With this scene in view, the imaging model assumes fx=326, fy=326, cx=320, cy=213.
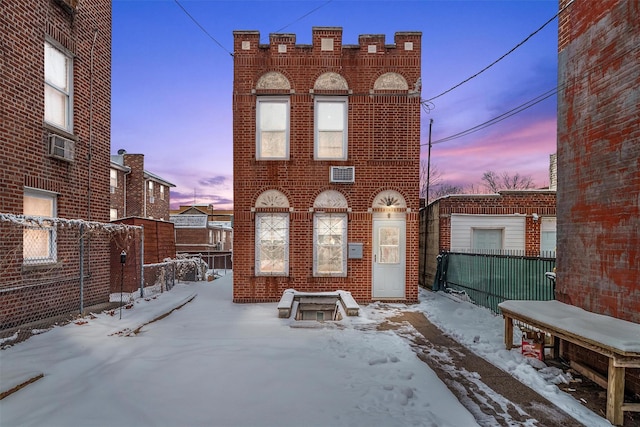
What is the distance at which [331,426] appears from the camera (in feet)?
11.4

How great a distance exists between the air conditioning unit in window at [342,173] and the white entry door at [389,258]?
160cm

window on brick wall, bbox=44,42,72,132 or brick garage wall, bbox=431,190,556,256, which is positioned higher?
window on brick wall, bbox=44,42,72,132

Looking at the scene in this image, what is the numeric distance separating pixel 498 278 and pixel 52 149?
1153cm

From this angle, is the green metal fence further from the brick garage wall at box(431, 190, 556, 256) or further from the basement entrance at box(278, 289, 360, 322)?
the basement entrance at box(278, 289, 360, 322)

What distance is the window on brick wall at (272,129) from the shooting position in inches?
408

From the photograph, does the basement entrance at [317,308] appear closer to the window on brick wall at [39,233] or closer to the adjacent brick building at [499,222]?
the adjacent brick building at [499,222]

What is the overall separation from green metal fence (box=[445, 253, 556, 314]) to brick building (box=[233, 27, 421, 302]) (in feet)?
5.90

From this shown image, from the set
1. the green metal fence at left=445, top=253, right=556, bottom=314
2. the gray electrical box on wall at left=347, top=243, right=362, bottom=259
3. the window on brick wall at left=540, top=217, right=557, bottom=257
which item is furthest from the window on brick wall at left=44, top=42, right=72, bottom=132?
the window on brick wall at left=540, top=217, right=557, bottom=257

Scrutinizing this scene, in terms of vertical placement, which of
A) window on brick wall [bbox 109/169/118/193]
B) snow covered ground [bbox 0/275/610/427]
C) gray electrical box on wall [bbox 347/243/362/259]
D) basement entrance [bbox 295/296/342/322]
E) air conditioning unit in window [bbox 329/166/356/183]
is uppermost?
window on brick wall [bbox 109/169/118/193]

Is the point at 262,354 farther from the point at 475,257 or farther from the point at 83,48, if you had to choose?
the point at 83,48

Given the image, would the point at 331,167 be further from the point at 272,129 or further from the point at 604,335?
the point at 604,335

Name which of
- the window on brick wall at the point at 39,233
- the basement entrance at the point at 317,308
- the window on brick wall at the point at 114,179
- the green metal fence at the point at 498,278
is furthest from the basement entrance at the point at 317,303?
the window on brick wall at the point at 114,179

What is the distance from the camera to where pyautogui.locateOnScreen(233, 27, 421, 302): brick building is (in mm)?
10234

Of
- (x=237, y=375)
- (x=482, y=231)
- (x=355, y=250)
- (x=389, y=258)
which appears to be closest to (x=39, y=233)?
(x=237, y=375)
